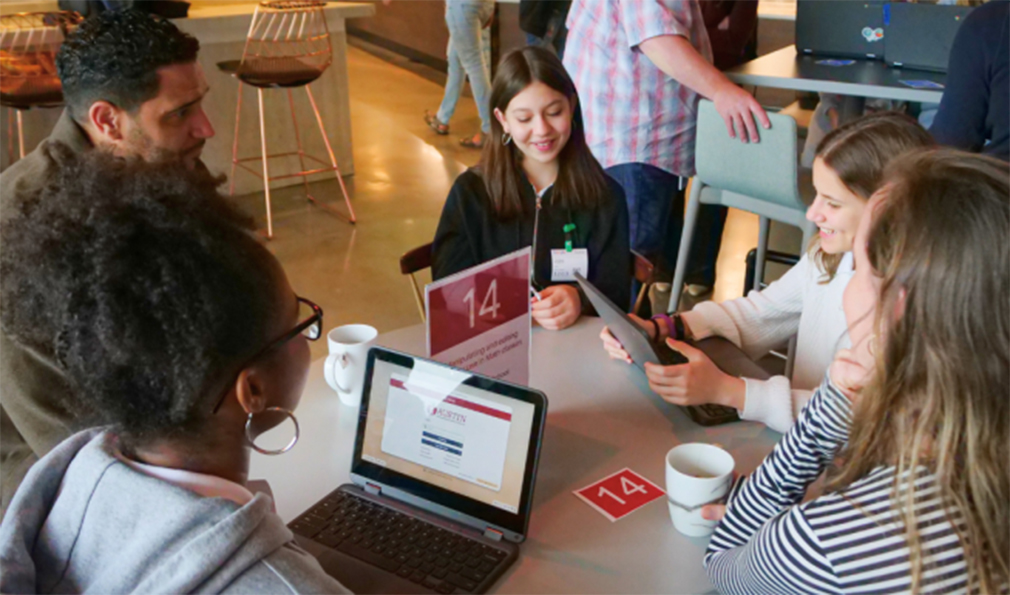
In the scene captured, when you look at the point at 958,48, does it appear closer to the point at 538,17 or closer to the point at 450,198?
the point at 450,198

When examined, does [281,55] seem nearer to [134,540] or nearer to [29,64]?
[29,64]

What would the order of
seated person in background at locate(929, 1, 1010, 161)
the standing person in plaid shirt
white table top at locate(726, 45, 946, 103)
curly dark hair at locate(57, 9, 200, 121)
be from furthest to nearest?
white table top at locate(726, 45, 946, 103) < the standing person in plaid shirt < seated person in background at locate(929, 1, 1010, 161) < curly dark hair at locate(57, 9, 200, 121)

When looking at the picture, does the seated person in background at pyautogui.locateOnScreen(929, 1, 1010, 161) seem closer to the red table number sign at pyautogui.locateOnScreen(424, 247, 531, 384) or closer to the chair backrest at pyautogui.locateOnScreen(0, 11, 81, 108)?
the red table number sign at pyautogui.locateOnScreen(424, 247, 531, 384)

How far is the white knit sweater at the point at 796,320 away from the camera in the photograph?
65.6 inches

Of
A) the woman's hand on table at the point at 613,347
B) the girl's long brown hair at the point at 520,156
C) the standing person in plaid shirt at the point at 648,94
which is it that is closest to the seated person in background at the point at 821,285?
the woman's hand on table at the point at 613,347

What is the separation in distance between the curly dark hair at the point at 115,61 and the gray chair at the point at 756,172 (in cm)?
160

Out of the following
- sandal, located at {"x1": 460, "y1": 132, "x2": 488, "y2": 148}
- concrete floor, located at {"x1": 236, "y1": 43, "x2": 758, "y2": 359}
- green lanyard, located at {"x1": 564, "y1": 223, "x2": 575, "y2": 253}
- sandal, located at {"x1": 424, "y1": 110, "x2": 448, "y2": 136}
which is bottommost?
concrete floor, located at {"x1": 236, "y1": 43, "x2": 758, "y2": 359}

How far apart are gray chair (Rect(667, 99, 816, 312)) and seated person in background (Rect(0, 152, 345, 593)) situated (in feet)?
6.72

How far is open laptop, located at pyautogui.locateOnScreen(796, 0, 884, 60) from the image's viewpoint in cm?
333

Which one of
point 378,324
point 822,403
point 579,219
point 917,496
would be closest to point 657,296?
point 378,324

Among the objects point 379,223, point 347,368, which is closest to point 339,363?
point 347,368

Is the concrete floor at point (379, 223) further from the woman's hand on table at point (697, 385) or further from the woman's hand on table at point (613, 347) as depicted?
the woman's hand on table at point (697, 385)

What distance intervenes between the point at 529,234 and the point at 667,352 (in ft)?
2.16

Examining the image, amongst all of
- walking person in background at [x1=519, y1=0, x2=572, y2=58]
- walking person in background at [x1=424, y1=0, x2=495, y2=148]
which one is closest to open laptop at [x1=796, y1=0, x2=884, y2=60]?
walking person in background at [x1=519, y1=0, x2=572, y2=58]
